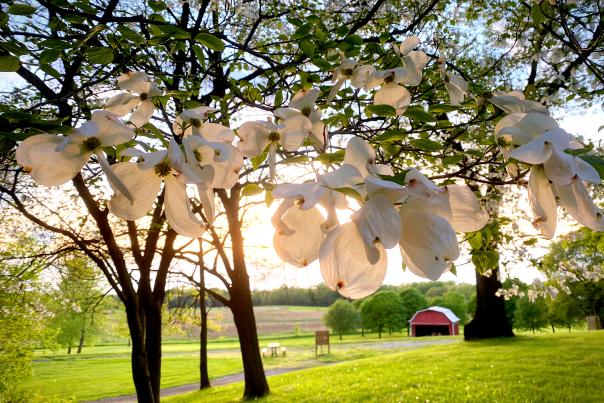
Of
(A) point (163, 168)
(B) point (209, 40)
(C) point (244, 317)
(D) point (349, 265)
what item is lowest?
(C) point (244, 317)

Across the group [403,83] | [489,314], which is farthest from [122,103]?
[489,314]

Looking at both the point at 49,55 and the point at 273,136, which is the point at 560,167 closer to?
the point at 273,136

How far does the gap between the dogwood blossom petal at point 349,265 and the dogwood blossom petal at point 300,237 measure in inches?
1.6

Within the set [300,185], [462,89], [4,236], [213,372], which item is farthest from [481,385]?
[213,372]

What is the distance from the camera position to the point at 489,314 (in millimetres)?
12555

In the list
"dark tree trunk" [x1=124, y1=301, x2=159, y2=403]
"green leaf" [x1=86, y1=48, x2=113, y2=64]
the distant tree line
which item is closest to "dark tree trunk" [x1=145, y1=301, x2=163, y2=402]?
"dark tree trunk" [x1=124, y1=301, x2=159, y2=403]

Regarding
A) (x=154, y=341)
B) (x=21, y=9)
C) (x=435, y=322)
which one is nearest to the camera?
(x=21, y=9)

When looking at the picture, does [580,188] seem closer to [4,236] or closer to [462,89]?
[462,89]

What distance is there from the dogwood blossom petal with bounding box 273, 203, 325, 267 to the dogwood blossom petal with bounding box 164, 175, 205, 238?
0.39 feet

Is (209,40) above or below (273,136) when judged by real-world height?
above

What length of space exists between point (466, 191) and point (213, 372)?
2326 cm

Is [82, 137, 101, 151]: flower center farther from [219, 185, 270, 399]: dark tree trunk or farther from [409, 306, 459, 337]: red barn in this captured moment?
[409, 306, 459, 337]: red barn

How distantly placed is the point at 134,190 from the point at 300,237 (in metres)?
0.20

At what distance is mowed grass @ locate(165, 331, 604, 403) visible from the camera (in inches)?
219
